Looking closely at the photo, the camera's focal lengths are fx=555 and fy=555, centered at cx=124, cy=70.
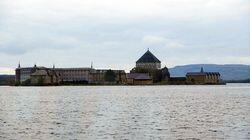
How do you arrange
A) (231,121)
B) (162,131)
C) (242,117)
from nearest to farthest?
(162,131) < (231,121) < (242,117)

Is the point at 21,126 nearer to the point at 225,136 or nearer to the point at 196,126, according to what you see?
the point at 196,126

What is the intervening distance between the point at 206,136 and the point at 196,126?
6596mm

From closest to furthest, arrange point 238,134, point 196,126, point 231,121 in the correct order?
point 238,134 → point 196,126 → point 231,121

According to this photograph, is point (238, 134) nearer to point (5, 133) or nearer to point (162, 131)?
point (162, 131)

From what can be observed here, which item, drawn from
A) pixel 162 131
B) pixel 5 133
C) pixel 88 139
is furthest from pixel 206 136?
pixel 5 133

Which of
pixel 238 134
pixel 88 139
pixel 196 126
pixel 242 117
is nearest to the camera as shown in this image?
pixel 88 139

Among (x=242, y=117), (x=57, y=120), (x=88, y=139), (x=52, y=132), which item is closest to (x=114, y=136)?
(x=88, y=139)

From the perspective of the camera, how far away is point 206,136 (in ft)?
121

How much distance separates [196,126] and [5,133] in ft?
48.1

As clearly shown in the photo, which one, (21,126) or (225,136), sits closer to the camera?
(225,136)

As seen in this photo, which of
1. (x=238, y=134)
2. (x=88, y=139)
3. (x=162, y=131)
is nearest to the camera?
(x=88, y=139)

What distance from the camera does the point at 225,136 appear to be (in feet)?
120

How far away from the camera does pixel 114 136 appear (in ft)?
121

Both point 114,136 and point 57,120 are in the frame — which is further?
point 57,120
